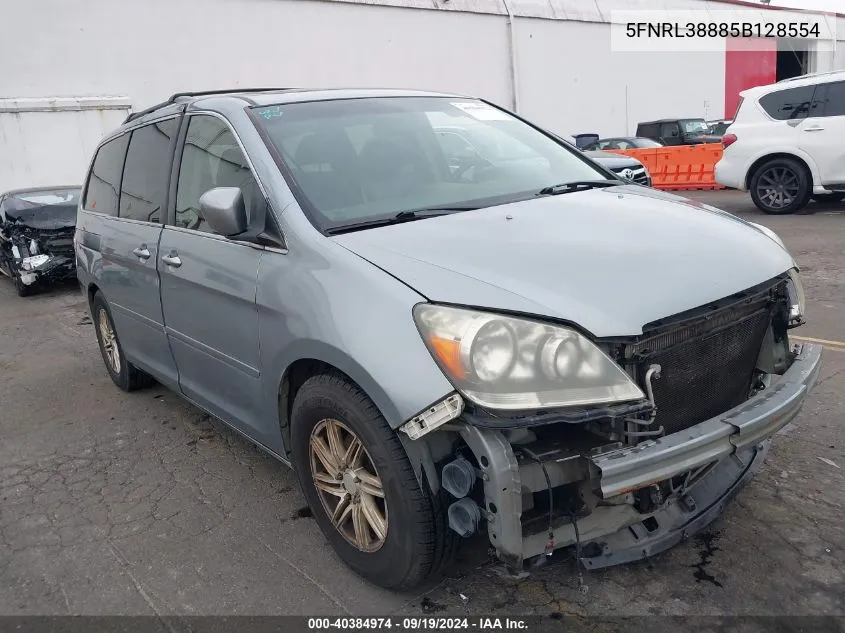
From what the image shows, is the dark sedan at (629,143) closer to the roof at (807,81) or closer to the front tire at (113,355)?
the roof at (807,81)

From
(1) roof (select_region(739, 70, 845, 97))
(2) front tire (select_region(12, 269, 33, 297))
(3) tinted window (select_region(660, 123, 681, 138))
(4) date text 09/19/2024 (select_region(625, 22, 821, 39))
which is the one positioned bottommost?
(2) front tire (select_region(12, 269, 33, 297))

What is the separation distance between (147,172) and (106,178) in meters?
0.97

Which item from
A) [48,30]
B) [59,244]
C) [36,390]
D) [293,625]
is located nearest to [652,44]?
[48,30]

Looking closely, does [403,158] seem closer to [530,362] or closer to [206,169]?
[206,169]

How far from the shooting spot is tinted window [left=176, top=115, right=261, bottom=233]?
3123 millimetres

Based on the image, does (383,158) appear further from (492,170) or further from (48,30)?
(48,30)

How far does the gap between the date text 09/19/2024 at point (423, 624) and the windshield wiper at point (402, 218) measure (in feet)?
4.56

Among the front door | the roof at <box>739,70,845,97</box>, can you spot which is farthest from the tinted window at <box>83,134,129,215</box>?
the roof at <box>739,70,845,97</box>

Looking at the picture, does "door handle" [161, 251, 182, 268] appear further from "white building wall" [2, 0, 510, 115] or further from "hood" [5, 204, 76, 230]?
"white building wall" [2, 0, 510, 115]

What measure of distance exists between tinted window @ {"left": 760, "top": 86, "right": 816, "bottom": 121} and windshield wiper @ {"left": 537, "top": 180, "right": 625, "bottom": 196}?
Answer: 342 inches

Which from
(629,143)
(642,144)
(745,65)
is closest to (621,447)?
(642,144)

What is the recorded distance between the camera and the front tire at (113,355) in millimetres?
4957

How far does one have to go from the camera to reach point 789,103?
10.8 meters

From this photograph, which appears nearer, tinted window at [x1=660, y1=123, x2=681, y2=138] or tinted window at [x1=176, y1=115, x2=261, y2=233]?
tinted window at [x1=176, y1=115, x2=261, y2=233]
